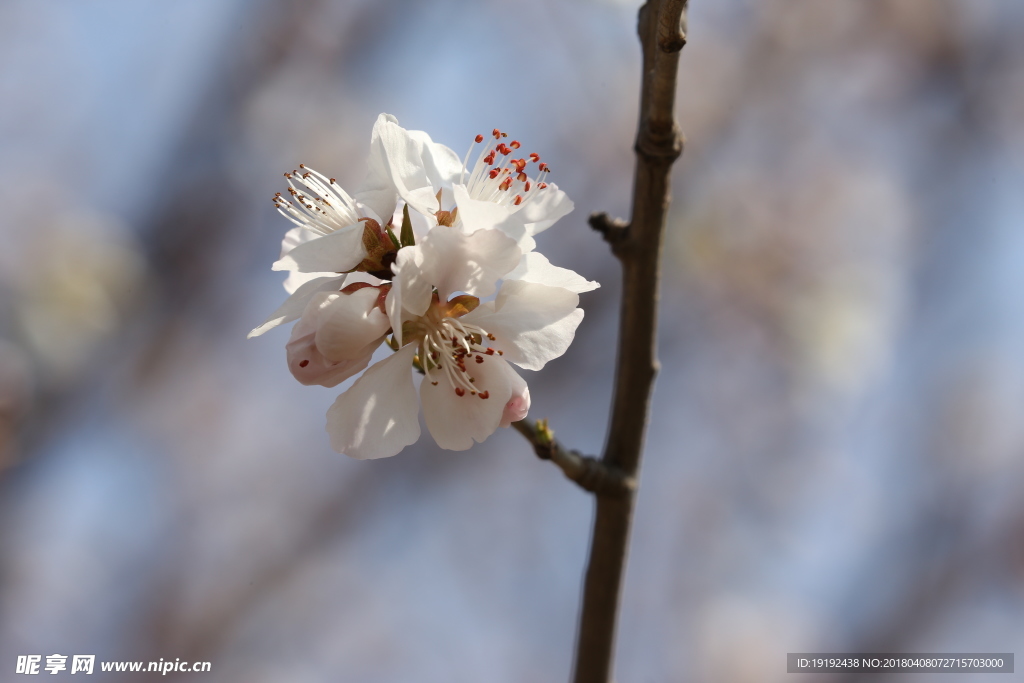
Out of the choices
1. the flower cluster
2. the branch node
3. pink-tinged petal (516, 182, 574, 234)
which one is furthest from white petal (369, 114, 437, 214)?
the branch node

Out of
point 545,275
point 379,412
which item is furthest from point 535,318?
point 379,412

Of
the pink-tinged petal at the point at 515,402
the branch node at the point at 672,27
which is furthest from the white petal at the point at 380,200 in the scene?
the branch node at the point at 672,27

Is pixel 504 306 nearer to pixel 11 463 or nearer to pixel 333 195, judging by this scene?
pixel 333 195

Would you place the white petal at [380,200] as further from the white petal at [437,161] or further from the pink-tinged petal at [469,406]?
the pink-tinged petal at [469,406]

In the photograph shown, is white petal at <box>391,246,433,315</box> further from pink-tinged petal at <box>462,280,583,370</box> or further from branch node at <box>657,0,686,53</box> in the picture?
branch node at <box>657,0,686,53</box>

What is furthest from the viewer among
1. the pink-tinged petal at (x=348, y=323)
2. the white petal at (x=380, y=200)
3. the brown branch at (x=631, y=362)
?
the brown branch at (x=631, y=362)

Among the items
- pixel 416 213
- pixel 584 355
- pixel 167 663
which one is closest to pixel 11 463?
pixel 167 663

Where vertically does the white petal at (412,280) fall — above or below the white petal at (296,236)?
below
